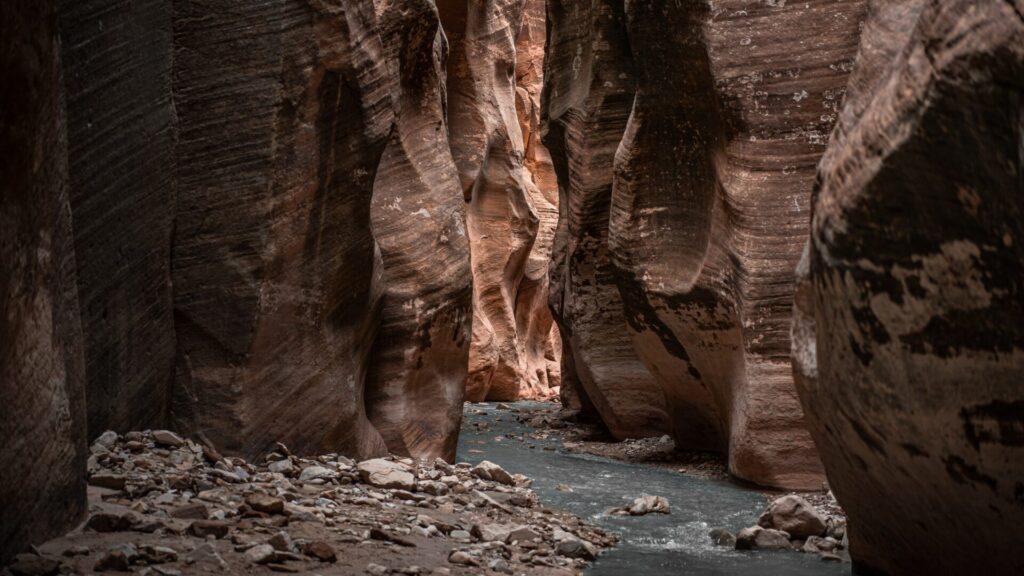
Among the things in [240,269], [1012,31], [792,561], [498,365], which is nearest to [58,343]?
[240,269]

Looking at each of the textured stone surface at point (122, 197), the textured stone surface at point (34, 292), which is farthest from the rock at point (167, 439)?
the textured stone surface at point (34, 292)

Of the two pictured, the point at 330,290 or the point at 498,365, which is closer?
the point at 330,290

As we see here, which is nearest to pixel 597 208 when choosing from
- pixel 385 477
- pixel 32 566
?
pixel 385 477

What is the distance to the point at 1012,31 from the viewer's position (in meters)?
3.08

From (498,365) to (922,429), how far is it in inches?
712

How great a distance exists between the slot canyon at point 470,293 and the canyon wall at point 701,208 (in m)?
0.03

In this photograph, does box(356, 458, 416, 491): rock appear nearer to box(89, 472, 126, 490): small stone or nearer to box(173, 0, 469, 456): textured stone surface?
box(173, 0, 469, 456): textured stone surface

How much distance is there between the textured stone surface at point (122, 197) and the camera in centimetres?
594

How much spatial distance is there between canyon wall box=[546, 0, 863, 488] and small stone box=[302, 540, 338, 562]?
5.00m

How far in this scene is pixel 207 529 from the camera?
4.67 meters

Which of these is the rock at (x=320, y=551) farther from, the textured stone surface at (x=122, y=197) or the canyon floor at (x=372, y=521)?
the textured stone surface at (x=122, y=197)

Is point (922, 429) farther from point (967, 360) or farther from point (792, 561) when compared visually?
point (792, 561)

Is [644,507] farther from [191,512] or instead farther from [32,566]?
[32,566]

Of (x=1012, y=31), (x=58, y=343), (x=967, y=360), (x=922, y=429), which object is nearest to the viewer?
(x=1012, y=31)
